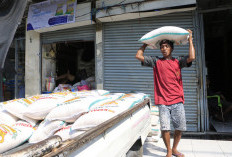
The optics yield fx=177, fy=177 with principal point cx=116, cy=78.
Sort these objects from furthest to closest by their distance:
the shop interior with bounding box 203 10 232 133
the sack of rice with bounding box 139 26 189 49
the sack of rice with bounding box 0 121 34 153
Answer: the shop interior with bounding box 203 10 232 133
the sack of rice with bounding box 139 26 189 49
the sack of rice with bounding box 0 121 34 153

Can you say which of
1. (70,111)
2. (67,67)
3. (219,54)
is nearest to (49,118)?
(70,111)

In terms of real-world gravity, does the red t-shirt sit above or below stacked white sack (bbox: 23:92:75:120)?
above

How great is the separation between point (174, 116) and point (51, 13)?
4890 millimetres

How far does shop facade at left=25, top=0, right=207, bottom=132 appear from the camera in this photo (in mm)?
4688

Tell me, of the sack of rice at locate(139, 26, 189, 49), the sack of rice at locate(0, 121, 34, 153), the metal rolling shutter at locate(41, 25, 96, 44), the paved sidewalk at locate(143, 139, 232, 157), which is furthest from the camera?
the metal rolling shutter at locate(41, 25, 96, 44)

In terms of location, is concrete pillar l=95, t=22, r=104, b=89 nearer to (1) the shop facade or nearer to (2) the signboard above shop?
(1) the shop facade

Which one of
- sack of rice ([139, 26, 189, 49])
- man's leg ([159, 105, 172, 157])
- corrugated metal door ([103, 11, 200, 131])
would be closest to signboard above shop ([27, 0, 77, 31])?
corrugated metal door ([103, 11, 200, 131])

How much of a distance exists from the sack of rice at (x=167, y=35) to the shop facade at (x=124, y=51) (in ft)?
7.08

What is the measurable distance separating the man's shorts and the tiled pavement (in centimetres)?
71

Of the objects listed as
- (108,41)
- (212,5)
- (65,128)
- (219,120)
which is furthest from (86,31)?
(219,120)

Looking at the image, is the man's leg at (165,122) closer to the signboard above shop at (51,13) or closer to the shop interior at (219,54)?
the signboard above shop at (51,13)

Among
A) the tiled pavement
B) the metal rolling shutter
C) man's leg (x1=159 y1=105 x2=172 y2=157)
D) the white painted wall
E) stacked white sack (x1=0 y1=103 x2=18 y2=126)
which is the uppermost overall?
the white painted wall

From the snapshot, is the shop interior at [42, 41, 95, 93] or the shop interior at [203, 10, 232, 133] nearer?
the shop interior at [42, 41, 95, 93]

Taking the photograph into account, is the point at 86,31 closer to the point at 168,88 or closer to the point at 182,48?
the point at 182,48
